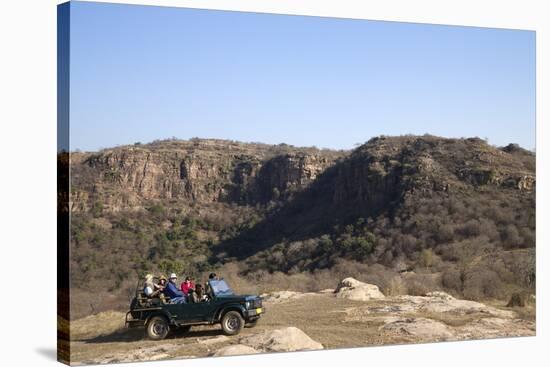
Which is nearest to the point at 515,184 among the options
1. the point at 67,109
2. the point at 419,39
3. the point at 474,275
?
the point at 474,275

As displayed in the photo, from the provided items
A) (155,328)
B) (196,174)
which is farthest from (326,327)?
(196,174)

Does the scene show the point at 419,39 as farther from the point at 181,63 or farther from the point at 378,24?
the point at 181,63

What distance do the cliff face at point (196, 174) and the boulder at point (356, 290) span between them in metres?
2.96

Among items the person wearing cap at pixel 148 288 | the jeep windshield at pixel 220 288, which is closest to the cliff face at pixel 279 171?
the person wearing cap at pixel 148 288

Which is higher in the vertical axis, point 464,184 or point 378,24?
point 378,24

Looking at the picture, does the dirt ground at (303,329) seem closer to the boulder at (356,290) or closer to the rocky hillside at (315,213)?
the boulder at (356,290)

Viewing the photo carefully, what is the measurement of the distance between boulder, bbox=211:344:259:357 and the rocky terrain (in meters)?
0.02

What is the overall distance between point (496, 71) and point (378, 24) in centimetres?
322

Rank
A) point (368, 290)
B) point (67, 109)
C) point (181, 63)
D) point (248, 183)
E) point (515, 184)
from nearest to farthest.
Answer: point (67, 109), point (181, 63), point (368, 290), point (248, 183), point (515, 184)

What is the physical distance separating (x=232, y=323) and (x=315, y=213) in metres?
6.65

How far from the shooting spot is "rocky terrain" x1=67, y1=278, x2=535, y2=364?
16.4 meters

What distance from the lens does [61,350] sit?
52.8 ft

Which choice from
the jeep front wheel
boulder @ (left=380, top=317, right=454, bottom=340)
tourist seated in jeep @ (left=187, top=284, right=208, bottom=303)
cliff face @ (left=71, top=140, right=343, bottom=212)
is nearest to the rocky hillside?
cliff face @ (left=71, top=140, right=343, bottom=212)

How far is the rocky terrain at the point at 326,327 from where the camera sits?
16422 millimetres
